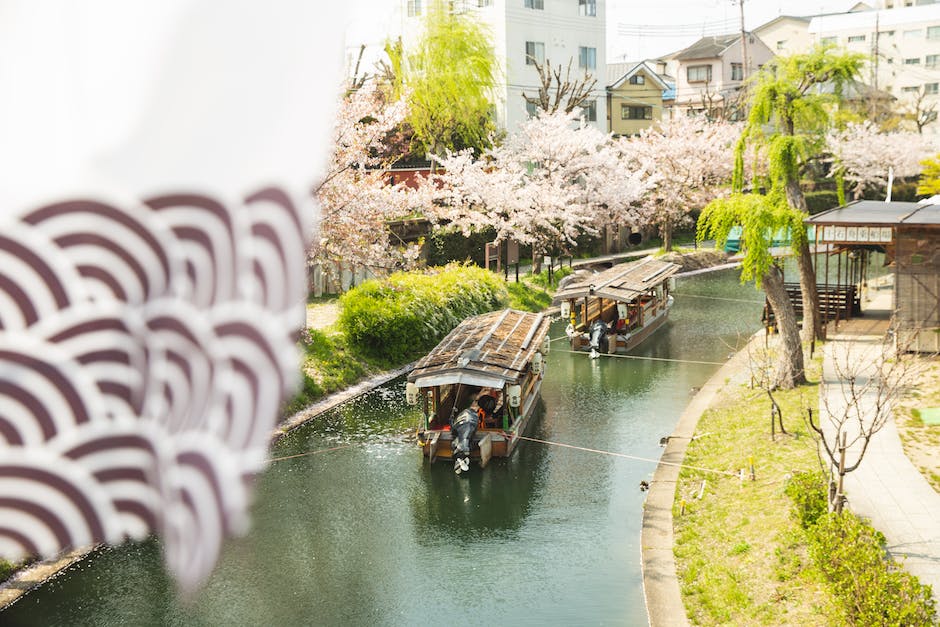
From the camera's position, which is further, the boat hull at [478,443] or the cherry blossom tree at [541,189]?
the cherry blossom tree at [541,189]

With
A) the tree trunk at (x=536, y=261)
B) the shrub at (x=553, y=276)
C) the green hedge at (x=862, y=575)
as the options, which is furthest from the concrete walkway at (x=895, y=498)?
the tree trunk at (x=536, y=261)

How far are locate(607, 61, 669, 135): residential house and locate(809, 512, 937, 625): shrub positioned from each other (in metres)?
34.5

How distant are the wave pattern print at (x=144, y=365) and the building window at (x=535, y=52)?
112 feet

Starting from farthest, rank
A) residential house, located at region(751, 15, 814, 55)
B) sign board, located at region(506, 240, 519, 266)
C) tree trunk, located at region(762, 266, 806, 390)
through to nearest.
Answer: residential house, located at region(751, 15, 814, 55)
sign board, located at region(506, 240, 519, 266)
tree trunk, located at region(762, 266, 806, 390)

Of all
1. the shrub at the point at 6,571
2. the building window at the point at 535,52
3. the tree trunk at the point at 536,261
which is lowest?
the shrub at the point at 6,571

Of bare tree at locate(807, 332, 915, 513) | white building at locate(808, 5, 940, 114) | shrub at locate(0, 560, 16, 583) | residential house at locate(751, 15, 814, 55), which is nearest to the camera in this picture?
bare tree at locate(807, 332, 915, 513)

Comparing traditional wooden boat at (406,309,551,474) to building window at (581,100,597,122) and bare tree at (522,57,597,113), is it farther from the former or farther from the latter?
building window at (581,100,597,122)

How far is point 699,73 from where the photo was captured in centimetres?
5159

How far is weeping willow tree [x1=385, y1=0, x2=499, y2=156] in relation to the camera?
28.9m

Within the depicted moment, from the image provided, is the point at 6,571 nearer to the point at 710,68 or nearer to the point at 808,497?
the point at 808,497

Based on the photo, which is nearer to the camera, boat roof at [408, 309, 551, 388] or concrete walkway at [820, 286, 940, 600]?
concrete walkway at [820, 286, 940, 600]

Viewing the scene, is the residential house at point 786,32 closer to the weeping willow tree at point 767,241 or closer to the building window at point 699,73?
the building window at point 699,73

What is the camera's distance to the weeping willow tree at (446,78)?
2886 centimetres

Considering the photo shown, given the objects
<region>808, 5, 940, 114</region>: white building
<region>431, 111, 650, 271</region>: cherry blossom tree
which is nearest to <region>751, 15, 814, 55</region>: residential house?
<region>808, 5, 940, 114</region>: white building
